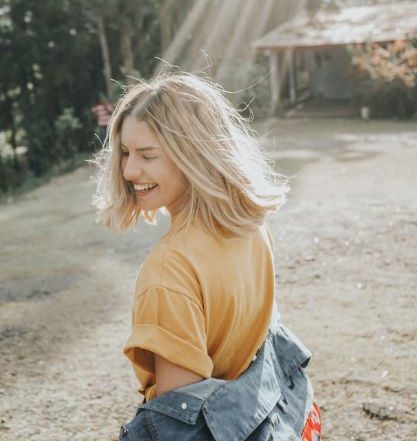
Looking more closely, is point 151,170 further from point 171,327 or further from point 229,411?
point 229,411

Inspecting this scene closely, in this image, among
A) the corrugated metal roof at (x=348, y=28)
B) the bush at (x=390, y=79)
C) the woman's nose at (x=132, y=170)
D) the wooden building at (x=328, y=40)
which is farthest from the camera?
the wooden building at (x=328, y=40)

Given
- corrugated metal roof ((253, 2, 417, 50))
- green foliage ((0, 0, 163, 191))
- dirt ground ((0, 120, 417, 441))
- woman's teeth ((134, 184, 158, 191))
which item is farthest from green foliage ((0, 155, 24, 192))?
woman's teeth ((134, 184, 158, 191))

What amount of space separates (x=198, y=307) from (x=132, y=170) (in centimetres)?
44

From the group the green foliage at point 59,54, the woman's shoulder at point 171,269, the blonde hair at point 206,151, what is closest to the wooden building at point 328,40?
the green foliage at point 59,54

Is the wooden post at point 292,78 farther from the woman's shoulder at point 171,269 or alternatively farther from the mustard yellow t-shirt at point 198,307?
the woman's shoulder at point 171,269

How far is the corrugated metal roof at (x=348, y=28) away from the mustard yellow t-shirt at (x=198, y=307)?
61.5 ft

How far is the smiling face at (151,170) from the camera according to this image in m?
1.69

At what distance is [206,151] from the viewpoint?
1.64m

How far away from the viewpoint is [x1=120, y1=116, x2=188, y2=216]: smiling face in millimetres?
1691

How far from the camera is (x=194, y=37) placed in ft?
81.5

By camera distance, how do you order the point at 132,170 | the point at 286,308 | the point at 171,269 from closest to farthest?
the point at 171,269
the point at 132,170
the point at 286,308

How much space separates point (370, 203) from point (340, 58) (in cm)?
1787

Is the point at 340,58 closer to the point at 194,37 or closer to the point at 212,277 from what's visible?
the point at 194,37

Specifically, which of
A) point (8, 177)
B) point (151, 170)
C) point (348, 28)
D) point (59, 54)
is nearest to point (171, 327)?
point (151, 170)
